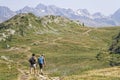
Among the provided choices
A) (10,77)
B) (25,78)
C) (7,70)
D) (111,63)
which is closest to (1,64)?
(7,70)

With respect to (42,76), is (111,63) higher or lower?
lower

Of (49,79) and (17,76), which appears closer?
(49,79)

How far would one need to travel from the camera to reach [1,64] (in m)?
80.0

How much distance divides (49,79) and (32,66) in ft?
11.8

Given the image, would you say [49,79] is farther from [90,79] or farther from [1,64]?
[1,64]

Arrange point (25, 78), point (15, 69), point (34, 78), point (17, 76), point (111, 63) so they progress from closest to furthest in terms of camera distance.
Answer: point (34, 78) < point (25, 78) < point (17, 76) < point (15, 69) < point (111, 63)

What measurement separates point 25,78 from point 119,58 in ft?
461

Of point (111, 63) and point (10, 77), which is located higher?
point (10, 77)

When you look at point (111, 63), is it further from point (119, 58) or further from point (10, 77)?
point (10, 77)

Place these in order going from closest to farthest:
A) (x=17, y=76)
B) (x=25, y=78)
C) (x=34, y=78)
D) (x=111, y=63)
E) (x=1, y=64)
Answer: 1. (x=34, y=78)
2. (x=25, y=78)
3. (x=17, y=76)
4. (x=1, y=64)
5. (x=111, y=63)

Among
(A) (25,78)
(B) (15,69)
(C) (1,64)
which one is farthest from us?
(C) (1,64)

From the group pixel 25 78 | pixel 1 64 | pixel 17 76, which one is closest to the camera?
pixel 25 78

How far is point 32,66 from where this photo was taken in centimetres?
5622

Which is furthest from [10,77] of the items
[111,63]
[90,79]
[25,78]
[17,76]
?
[111,63]
